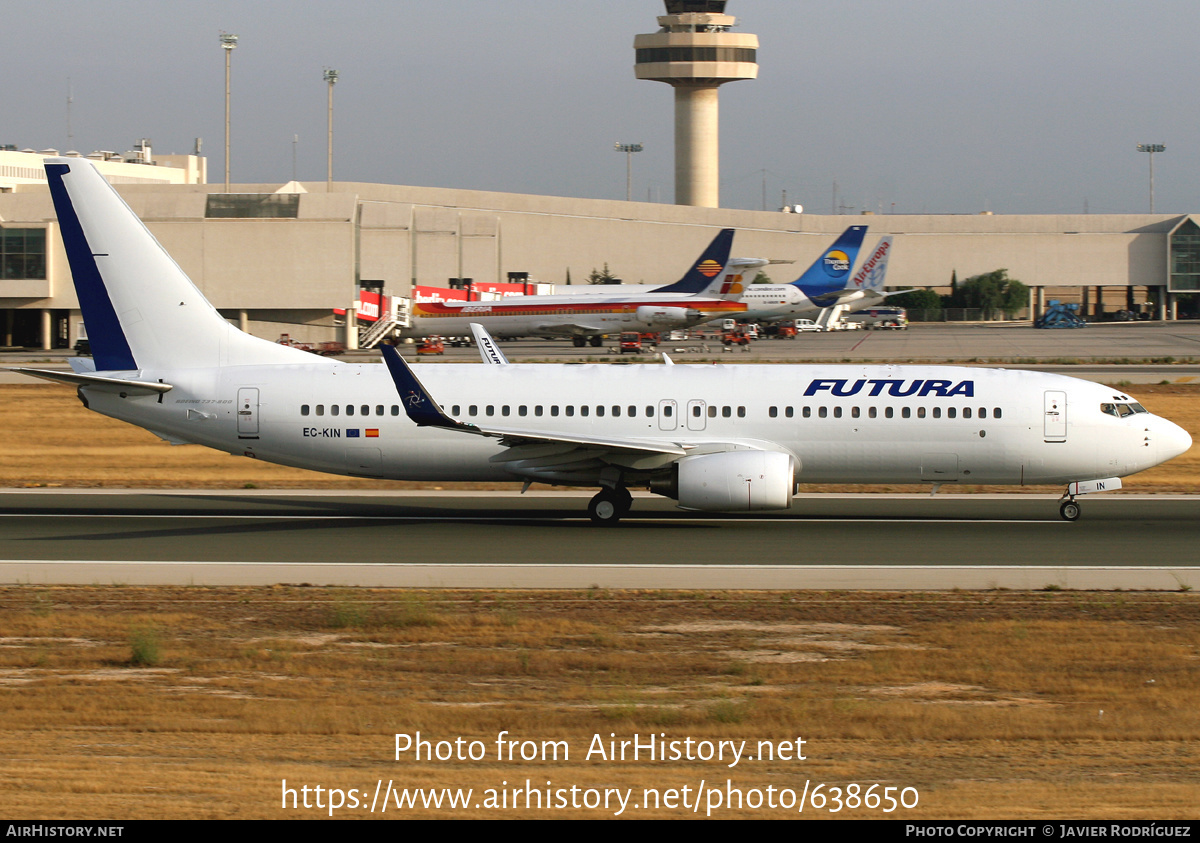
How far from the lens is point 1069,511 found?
28312mm

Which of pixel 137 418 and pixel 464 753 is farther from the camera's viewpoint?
pixel 137 418

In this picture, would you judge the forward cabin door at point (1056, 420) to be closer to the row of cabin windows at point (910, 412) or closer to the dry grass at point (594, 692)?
the row of cabin windows at point (910, 412)

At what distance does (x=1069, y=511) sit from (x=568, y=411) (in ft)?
36.8

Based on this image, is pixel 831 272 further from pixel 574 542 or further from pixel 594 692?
pixel 594 692

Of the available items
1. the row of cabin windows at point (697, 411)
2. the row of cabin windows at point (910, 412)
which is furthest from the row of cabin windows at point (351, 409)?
the row of cabin windows at point (910, 412)

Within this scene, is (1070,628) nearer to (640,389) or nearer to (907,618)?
(907,618)

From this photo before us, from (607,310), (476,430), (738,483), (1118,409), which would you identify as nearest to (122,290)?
(476,430)

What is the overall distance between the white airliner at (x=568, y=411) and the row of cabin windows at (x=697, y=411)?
3cm

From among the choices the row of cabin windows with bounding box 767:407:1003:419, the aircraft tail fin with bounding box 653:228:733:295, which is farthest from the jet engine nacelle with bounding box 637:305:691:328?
the row of cabin windows with bounding box 767:407:1003:419

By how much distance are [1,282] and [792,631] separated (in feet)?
288

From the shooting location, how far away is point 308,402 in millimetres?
28031

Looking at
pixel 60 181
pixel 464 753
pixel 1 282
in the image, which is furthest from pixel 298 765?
pixel 1 282

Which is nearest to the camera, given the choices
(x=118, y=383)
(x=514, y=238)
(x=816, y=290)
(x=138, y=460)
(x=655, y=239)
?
(x=118, y=383)

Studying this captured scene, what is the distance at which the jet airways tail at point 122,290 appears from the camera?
92.5 ft
